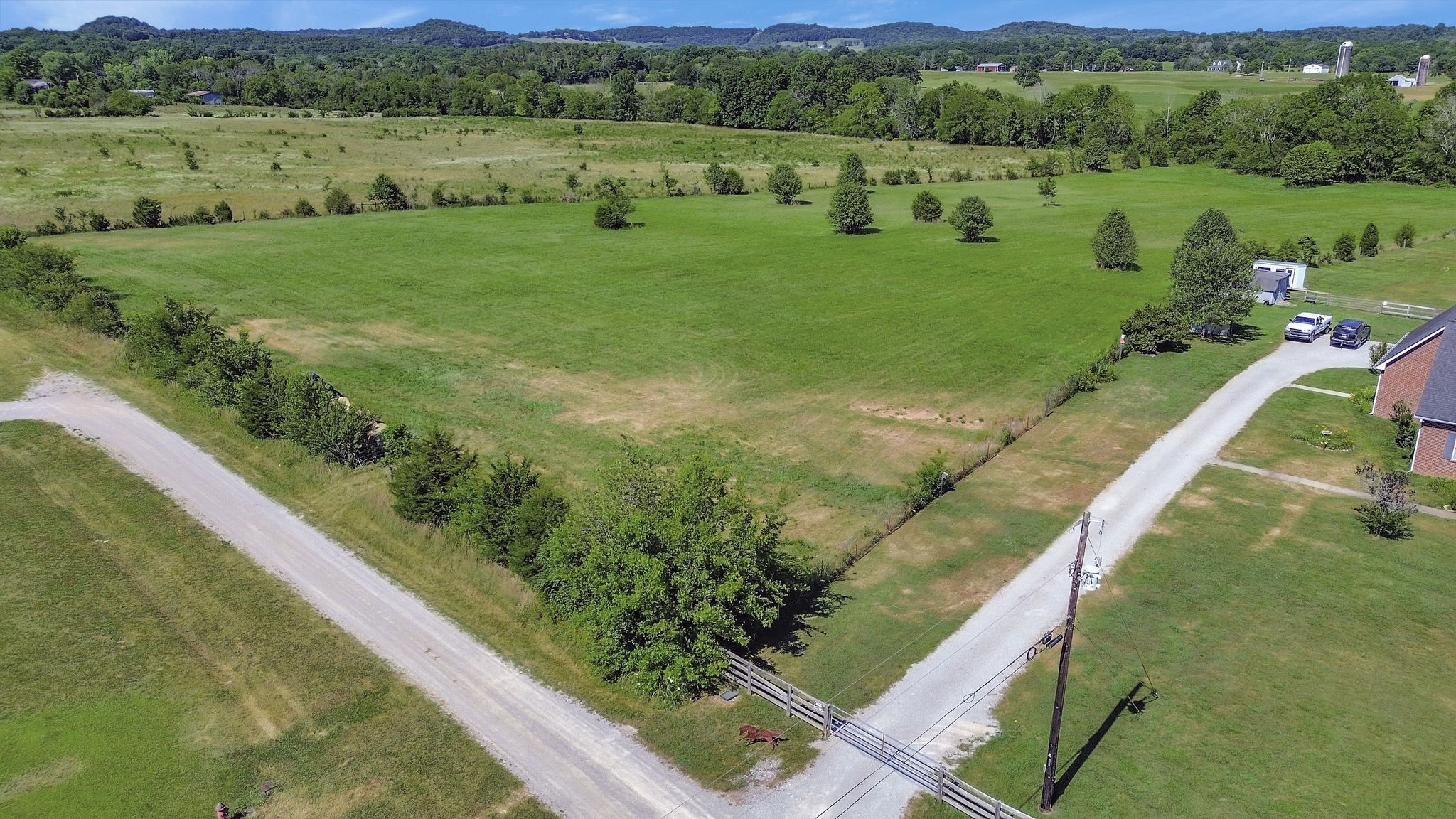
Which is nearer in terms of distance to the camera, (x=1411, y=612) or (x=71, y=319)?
(x=1411, y=612)

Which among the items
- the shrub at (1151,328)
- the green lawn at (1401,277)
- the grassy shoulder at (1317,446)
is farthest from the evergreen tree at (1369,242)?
the grassy shoulder at (1317,446)

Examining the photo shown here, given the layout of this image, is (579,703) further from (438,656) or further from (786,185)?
(786,185)

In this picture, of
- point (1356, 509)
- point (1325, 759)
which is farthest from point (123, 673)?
point (1356, 509)

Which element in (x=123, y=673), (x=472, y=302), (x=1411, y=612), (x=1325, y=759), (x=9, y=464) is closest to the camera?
(x=1325, y=759)

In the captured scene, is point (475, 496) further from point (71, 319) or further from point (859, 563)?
point (71, 319)

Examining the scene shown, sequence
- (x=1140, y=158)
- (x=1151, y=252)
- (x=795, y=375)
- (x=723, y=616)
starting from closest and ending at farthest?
1. (x=723, y=616)
2. (x=795, y=375)
3. (x=1151, y=252)
4. (x=1140, y=158)

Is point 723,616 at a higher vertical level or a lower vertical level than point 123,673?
higher

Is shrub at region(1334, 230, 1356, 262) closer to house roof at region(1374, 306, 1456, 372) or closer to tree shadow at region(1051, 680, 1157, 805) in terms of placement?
house roof at region(1374, 306, 1456, 372)
